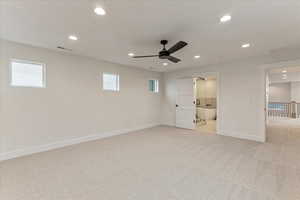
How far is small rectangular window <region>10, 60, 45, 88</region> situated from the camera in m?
3.32

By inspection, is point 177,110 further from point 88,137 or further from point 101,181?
point 101,181

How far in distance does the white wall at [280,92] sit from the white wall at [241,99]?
8.17 meters

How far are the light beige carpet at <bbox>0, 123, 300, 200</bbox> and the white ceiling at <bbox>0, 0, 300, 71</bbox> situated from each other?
8.65 ft

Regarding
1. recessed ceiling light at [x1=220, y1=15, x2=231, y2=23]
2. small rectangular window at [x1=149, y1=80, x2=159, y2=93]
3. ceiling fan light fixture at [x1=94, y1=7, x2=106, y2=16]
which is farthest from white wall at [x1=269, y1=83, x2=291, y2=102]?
ceiling fan light fixture at [x1=94, y1=7, x2=106, y2=16]

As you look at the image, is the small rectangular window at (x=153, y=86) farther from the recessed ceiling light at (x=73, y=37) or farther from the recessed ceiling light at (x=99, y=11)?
the recessed ceiling light at (x=99, y=11)

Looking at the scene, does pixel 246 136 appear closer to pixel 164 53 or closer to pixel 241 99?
pixel 241 99

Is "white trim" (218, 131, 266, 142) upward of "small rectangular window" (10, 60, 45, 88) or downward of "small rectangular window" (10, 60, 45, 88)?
downward

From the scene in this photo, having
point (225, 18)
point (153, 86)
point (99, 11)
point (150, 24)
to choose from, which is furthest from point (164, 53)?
point (153, 86)

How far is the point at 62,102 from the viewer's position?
13.1ft

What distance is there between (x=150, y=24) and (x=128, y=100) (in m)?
3.59

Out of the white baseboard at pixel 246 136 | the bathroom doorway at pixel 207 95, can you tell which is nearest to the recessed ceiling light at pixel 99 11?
the white baseboard at pixel 246 136

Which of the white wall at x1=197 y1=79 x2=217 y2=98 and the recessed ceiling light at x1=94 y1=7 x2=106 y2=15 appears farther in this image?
the white wall at x1=197 y1=79 x2=217 y2=98

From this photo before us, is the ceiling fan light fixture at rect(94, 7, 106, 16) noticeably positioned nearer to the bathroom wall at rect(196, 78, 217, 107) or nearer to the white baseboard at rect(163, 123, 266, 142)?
the white baseboard at rect(163, 123, 266, 142)

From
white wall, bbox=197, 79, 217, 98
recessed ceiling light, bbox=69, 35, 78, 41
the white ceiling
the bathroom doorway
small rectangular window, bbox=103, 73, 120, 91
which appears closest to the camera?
the white ceiling
